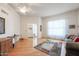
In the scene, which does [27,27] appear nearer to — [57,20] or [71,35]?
[57,20]

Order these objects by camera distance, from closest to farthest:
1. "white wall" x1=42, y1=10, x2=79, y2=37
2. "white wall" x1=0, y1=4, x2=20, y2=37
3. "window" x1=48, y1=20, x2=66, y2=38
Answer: "white wall" x1=42, y1=10, x2=79, y2=37
"window" x1=48, y1=20, x2=66, y2=38
"white wall" x1=0, y1=4, x2=20, y2=37

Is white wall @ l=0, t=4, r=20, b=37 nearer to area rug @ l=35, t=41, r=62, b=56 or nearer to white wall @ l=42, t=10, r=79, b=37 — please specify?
→ area rug @ l=35, t=41, r=62, b=56

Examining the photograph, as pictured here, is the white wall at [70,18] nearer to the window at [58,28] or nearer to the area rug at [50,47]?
the window at [58,28]

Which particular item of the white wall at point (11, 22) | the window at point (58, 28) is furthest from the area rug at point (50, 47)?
the white wall at point (11, 22)

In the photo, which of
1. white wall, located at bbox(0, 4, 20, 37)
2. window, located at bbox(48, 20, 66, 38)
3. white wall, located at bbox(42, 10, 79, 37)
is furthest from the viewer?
white wall, located at bbox(0, 4, 20, 37)

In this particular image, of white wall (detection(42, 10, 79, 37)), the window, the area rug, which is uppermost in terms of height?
white wall (detection(42, 10, 79, 37))

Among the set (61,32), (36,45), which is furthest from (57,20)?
(36,45)

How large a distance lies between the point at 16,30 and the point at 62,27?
2.65m

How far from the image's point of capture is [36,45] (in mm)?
5746

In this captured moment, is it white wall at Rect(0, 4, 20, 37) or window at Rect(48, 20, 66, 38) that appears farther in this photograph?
white wall at Rect(0, 4, 20, 37)

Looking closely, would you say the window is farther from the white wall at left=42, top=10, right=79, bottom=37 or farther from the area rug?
the area rug

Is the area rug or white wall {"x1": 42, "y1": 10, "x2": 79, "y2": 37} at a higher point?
white wall {"x1": 42, "y1": 10, "x2": 79, "y2": 37}

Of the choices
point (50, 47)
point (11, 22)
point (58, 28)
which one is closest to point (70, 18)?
point (58, 28)

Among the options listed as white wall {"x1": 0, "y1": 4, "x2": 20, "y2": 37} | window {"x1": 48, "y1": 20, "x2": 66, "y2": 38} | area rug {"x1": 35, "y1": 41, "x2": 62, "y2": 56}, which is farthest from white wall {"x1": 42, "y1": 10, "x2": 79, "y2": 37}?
white wall {"x1": 0, "y1": 4, "x2": 20, "y2": 37}
